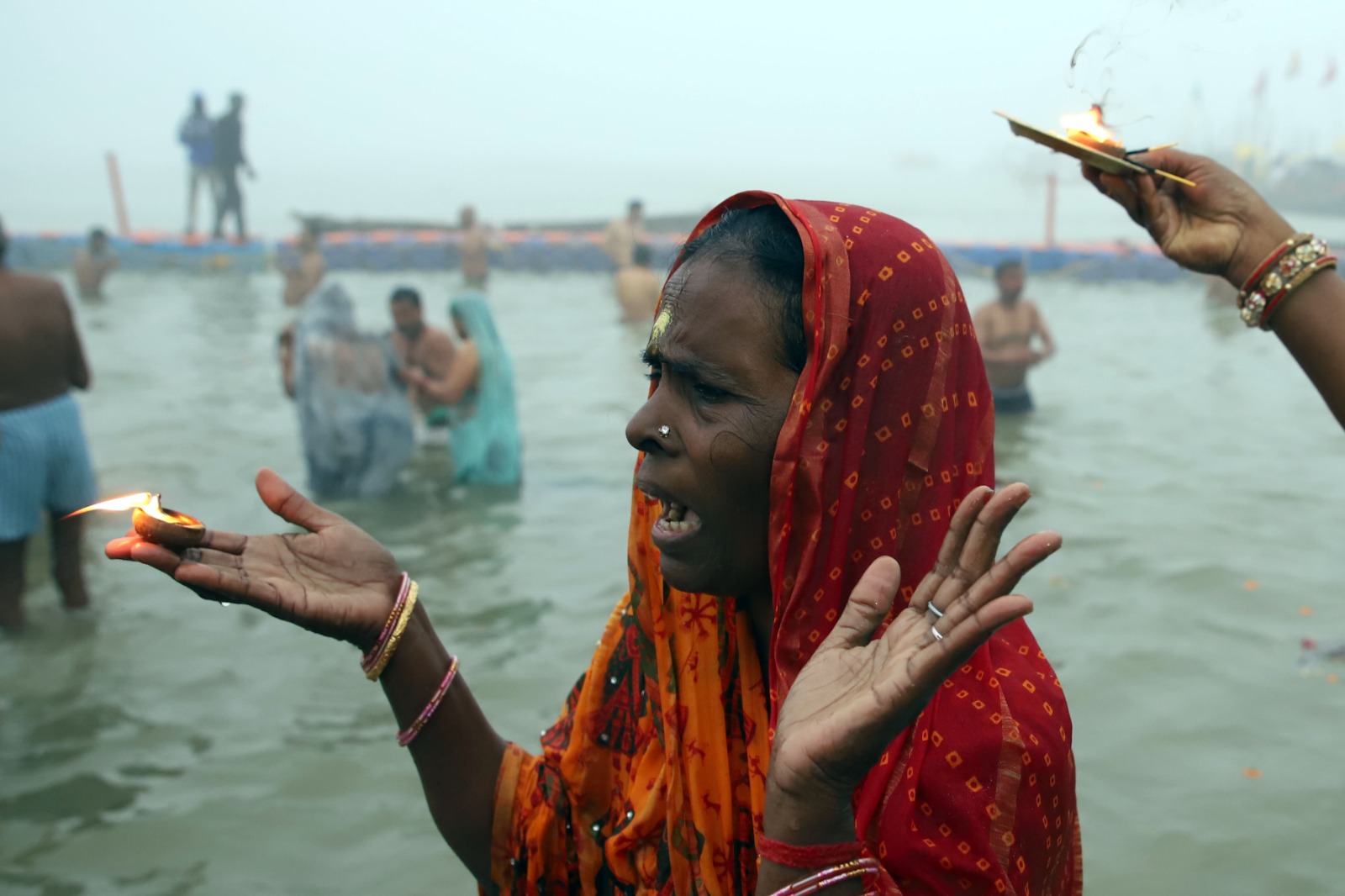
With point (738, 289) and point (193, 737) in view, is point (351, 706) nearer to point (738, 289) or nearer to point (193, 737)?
point (193, 737)

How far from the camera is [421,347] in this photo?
9.37 m

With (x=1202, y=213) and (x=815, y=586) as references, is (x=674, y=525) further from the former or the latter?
(x=1202, y=213)

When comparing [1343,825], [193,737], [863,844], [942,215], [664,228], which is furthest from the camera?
[942,215]

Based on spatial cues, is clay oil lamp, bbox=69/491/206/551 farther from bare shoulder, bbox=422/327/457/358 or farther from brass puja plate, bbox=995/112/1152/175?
bare shoulder, bbox=422/327/457/358

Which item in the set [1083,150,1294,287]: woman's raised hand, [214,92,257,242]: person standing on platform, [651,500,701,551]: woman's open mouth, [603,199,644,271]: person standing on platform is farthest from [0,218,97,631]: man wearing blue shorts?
[214,92,257,242]: person standing on platform

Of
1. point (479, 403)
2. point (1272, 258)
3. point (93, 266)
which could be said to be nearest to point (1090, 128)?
point (1272, 258)

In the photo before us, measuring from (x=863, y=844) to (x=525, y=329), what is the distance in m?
16.4

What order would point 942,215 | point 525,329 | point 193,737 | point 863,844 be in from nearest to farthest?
point 863,844 → point 193,737 → point 525,329 → point 942,215

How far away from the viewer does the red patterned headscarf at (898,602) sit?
1605mm

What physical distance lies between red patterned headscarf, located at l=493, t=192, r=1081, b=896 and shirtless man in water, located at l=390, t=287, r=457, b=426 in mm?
7636

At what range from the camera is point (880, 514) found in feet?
5.45

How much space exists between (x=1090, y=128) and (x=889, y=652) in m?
1.22

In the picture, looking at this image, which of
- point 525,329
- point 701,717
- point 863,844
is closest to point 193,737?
point 701,717

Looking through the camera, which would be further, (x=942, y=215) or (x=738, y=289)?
(x=942, y=215)
